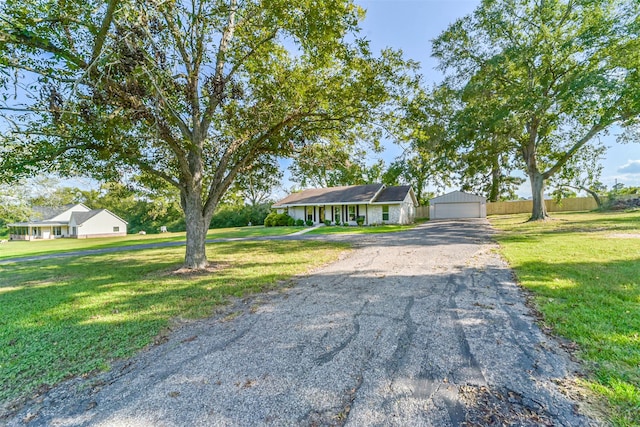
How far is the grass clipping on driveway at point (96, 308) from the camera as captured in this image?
10.5ft

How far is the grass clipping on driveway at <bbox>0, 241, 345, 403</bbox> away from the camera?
321cm

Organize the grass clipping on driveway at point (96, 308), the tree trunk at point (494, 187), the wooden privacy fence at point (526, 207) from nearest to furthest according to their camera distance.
Answer: the grass clipping on driveway at point (96, 308), the wooden privacy fence at point (526, 207), the tree trunk at point (494, 187)

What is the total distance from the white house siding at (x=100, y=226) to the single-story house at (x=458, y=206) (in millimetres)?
41841

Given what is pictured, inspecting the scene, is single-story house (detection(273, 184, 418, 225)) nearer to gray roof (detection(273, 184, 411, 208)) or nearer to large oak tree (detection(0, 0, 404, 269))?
gray roof (detection(273, 184, 411, 208))

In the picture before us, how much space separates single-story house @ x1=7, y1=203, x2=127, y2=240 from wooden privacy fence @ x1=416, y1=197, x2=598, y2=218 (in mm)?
41190

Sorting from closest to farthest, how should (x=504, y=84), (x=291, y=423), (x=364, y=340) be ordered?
(x=291, y=423) → (x=364, y=340) → (x=504, y=84)

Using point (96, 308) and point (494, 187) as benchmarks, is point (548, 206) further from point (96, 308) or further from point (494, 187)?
point (96, 308)

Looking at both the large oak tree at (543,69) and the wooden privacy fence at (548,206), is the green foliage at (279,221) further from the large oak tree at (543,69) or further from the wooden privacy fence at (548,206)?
the wooden privacy fence at (548,206)

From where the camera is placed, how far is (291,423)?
215 centimetres

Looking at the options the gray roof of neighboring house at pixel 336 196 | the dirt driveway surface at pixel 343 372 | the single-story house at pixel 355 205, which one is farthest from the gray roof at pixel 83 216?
the dirt driveway surface at pixel 343 372

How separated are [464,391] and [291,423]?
1469 mm

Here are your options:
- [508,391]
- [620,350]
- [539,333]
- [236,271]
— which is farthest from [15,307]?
[620,350]

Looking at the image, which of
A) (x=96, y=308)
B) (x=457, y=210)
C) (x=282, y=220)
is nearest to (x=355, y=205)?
(x=282, y=220)

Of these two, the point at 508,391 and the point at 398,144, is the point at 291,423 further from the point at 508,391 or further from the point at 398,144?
the point at 398,144
